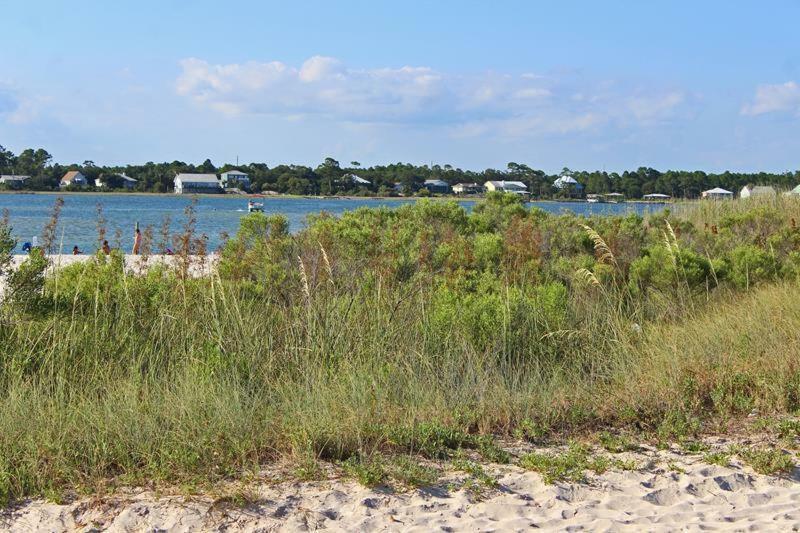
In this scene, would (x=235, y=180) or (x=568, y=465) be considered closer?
(x=568, y=465)

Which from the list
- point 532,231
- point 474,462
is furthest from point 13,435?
point 532,231

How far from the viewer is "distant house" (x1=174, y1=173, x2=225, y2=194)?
11588cm

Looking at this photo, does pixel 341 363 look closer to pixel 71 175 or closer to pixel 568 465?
pixel 568 465

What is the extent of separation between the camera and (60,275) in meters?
8.99

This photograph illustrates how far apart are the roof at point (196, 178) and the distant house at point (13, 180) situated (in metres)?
19.7

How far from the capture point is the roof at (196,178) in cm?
11694

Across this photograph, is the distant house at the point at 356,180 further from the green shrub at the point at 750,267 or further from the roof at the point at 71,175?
the green shrub at the point at 750,267

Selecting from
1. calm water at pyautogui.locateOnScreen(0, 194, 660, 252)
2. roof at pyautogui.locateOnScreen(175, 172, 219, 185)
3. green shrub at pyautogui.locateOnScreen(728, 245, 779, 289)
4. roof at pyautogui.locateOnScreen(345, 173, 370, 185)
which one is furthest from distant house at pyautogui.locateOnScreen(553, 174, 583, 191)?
roof at pyautogui.locateOnScreen(175, 172, 219, 185)

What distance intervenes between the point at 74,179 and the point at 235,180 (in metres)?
20.3

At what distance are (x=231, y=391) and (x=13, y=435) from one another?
143cm

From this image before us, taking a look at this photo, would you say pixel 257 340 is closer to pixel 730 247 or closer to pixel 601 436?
pixel 601 436

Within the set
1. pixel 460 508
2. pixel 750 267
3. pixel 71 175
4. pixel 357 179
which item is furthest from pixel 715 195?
pixel 71 175

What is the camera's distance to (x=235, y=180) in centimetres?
12000

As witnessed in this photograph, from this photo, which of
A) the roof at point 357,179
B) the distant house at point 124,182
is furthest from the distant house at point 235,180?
the roof at point 357,179
